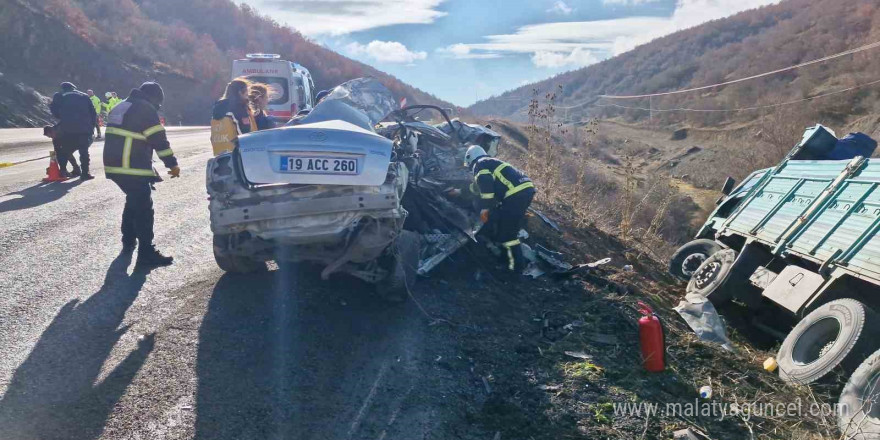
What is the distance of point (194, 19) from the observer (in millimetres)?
49031

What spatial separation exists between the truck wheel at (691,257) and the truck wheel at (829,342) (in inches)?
122

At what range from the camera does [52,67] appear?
90.3 feet

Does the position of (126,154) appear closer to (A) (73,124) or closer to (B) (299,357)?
(B) (299,357)

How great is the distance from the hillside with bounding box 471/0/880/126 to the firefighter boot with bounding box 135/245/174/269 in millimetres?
8739

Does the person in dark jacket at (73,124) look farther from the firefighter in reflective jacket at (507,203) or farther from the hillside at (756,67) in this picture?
the hillside at (756,67)

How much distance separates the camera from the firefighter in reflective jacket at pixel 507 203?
6703mm

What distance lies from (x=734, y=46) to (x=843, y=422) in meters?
59.5

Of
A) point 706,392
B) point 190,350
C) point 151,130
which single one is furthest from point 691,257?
point 151,130

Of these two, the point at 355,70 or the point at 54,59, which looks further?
the point at 355,70

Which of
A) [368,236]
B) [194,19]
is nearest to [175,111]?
[194,19]

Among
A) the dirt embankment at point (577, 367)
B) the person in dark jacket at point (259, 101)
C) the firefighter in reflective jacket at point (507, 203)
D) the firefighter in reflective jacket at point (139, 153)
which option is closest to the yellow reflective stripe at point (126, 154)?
the firefighter in reflective jacket at point (139, 153)

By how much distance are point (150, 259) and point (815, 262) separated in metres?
6.32

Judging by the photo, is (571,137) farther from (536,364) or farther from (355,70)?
(536,364)

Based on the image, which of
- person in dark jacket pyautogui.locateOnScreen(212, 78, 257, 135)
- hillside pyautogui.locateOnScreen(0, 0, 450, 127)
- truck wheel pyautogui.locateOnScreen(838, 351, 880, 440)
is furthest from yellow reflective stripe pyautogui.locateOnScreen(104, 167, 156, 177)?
hillside pyautogui.locateOnScreen(0, 0, 450, 127)
